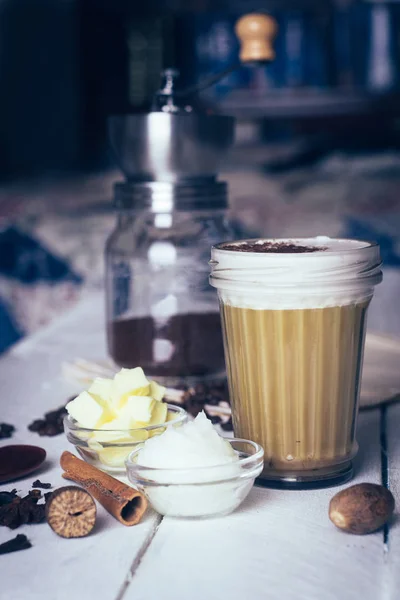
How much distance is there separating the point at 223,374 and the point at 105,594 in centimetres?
69

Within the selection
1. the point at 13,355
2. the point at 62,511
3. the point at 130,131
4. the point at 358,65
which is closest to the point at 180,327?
the point at 130,131

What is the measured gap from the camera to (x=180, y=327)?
1336 mm

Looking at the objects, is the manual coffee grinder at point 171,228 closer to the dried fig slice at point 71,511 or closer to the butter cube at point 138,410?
the butter cube at point 138,410

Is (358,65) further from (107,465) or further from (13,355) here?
(107,465)

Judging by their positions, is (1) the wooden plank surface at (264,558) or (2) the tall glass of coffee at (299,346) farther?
(2) the tall glass of coffee at (299,346)

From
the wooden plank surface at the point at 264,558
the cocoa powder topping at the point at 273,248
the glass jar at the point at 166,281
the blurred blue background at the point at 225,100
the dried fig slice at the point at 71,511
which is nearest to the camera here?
the wooden plank surface at the point at 264,558

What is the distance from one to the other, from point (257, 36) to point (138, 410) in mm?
601

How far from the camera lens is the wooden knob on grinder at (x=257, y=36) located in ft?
4.01

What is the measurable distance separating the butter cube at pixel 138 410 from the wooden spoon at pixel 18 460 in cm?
13

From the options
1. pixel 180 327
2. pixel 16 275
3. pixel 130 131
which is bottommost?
pixel 16 275

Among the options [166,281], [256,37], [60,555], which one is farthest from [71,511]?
[256,37]

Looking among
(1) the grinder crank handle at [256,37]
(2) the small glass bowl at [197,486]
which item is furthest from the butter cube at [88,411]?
(1) the grinder crank handle at [256,37]

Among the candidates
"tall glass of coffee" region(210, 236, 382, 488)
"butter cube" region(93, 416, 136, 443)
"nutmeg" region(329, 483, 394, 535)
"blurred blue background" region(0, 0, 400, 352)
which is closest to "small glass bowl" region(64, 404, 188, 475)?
"butter cube" region(93, 416, 136, 443)

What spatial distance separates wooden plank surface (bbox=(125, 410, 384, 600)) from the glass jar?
0.47 m
